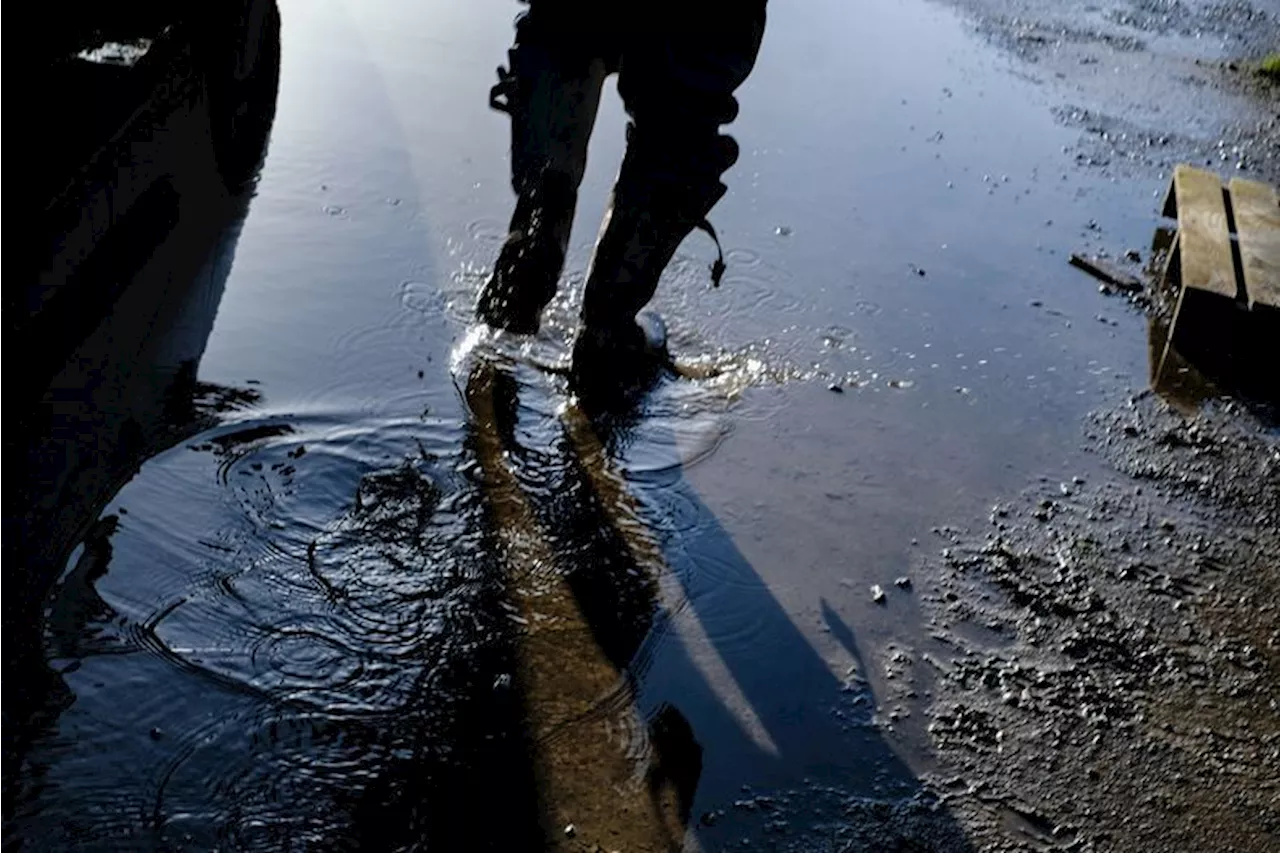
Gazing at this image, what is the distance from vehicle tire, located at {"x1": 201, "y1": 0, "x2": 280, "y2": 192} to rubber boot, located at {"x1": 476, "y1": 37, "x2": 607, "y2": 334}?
0.85 m

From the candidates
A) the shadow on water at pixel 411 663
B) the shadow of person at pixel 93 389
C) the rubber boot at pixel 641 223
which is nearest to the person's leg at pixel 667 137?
the rubber boot at pixel 641 223

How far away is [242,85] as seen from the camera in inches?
160

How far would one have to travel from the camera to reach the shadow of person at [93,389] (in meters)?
2.35

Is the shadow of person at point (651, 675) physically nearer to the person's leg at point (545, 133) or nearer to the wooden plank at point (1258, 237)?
the person's leg at point (545, 133)

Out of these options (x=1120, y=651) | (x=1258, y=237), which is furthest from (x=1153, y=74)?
(x=1120, y=651)

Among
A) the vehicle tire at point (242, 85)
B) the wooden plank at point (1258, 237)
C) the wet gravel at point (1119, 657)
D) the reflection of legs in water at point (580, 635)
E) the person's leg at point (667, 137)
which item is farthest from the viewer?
the wooden plank at point (1258, 237)

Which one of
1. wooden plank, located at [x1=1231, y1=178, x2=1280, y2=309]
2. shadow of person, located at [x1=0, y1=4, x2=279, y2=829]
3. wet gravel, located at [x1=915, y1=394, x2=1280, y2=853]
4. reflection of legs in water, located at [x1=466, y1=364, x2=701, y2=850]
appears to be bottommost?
wet gravel, located at [x1=915, y1=394, x2=1280, y2=853]

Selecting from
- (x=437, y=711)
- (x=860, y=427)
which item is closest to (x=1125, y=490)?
(x=860, y=427)

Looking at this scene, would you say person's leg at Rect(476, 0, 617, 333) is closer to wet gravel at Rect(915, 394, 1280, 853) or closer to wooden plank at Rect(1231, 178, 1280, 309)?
wet gravel at Rect(915, 394, 1280, 853)

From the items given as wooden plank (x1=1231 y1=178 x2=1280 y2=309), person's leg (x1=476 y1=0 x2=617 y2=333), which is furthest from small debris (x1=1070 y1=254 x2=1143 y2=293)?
person's leg (x1=476 y1=0 x2=617 y2=333)

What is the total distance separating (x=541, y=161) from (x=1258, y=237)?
2552 millimetres

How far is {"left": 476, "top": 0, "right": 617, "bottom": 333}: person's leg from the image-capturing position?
3.26 metres

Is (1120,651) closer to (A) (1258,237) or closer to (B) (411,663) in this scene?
(B) (411,663)

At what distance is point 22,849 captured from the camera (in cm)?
201
